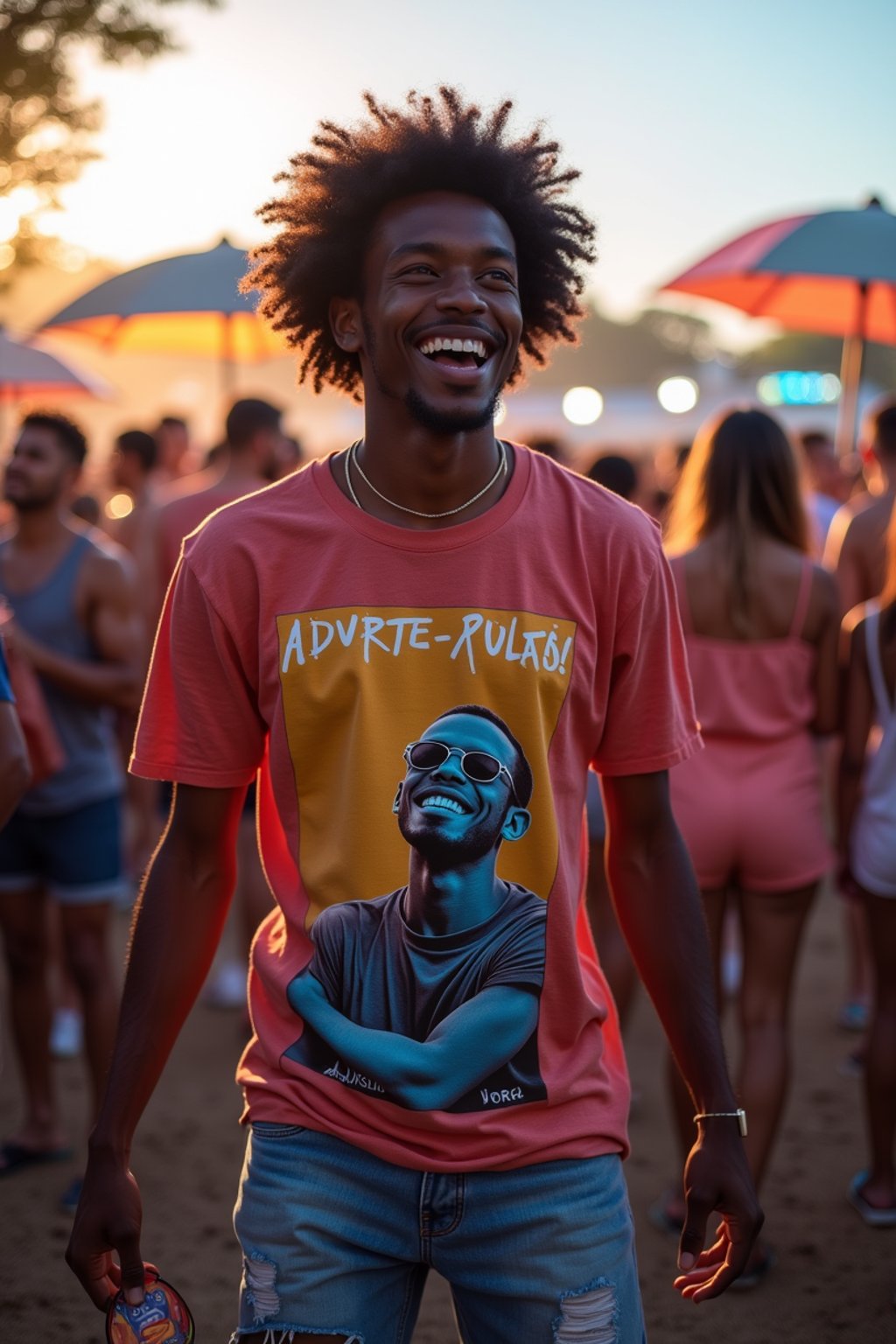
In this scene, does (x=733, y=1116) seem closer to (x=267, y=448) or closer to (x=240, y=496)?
(x=240, y=496)

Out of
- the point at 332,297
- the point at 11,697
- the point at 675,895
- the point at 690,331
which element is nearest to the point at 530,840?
the point at 675,895

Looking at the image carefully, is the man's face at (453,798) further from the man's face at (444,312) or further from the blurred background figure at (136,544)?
the blurred background figure at (136,544)

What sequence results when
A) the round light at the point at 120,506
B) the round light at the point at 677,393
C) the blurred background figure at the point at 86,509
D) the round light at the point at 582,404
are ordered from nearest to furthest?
the blurred background figure at the point at 86,509
the round light at the point at 120,506
the round light at the point at 677,393
the round light at the point at 582,404

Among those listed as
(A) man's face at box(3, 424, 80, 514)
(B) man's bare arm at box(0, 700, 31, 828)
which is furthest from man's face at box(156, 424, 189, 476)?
(B) man's bare arm at box(0, 700, 31, 828)

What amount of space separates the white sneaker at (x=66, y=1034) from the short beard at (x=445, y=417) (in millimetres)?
4354

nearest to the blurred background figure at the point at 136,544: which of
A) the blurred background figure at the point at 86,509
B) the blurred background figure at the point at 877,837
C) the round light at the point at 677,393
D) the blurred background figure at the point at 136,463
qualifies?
the blurred background figure at the point at 136,463

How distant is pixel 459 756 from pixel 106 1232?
2.98ft

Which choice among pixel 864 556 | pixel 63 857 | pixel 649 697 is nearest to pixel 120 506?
pixel 864 556

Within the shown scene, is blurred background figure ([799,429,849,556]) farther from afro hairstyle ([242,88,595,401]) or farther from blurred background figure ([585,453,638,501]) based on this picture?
afro hairstyle ([242,88,595,401])

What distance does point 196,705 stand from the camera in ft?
7.64

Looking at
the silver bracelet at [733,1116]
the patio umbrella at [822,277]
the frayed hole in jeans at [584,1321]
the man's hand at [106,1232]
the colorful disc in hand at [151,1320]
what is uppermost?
the patio umbrella at [822,277]

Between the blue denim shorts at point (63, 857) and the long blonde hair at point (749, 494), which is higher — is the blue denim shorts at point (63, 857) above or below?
below

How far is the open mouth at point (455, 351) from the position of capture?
2.32m

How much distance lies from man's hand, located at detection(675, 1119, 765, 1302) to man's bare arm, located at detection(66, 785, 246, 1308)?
0.86m
